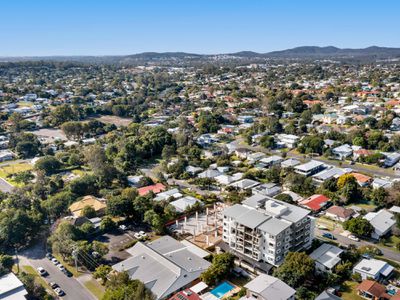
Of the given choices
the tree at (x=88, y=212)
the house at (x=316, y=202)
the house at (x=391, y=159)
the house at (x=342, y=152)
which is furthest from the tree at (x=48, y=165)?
the house at (x=391, y=159)

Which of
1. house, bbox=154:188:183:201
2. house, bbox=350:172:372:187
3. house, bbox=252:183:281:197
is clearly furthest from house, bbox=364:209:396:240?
house, bbox=154:188:183:201

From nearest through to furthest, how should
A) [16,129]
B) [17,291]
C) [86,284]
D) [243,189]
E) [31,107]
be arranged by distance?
[17,291], [86,284], [243,189], [16,129], [31,107]

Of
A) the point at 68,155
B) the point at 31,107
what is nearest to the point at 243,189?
the point at 68,155

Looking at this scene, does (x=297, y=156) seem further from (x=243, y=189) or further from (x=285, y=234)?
(x=285, y=234)

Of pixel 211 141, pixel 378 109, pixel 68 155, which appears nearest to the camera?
pixel 68 155

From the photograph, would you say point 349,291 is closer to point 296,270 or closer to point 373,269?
point 373,269

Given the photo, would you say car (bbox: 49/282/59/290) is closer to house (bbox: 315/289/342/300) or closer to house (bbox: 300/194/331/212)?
house (bbox: 315/289/342/300)
